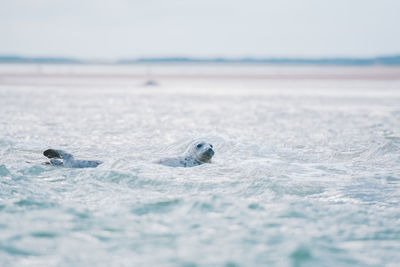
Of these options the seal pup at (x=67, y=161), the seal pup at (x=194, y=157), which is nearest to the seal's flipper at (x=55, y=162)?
the seal pup at (x=67, y=161)

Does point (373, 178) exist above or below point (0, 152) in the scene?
above

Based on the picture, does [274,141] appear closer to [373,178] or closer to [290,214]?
[373,178]

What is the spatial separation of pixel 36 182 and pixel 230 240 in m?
3.53

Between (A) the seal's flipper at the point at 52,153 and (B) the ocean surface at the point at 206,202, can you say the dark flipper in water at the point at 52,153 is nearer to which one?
(A) the seal's flipper at the point at 52,153

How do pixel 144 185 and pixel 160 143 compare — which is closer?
pixel 144 185

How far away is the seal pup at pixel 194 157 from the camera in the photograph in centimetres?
863

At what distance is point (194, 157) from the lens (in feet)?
29.2

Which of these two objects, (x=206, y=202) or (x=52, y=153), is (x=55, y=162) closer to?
(x=52, y=153)

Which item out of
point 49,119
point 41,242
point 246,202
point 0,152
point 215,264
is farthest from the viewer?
point 49,119

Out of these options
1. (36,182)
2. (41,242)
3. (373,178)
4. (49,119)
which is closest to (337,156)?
(373,178)

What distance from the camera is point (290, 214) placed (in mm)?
5855

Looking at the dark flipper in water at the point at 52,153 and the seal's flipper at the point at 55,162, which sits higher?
the dark flipper in water at the point at 52,153

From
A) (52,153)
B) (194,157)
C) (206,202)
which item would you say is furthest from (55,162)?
(206,202)

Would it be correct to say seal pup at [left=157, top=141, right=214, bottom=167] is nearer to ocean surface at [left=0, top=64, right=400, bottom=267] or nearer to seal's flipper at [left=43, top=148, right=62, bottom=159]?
ocean surface at [left=0, top=64, right=400, bottom=267]
